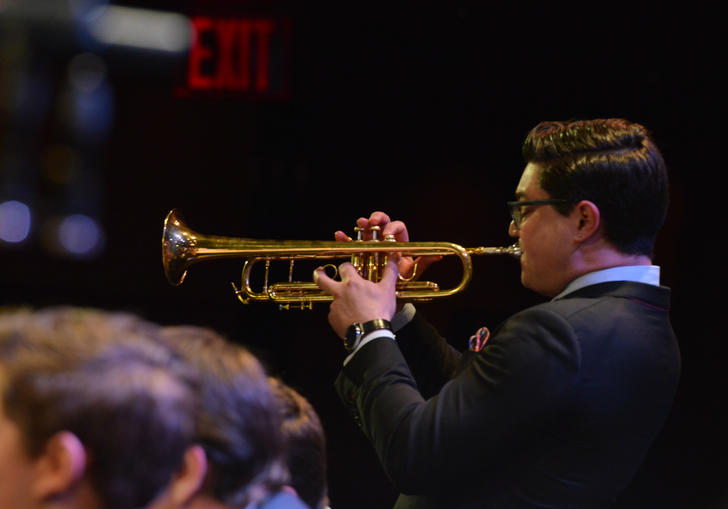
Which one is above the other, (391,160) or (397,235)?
(391,160)

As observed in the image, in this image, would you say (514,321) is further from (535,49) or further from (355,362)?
(535,49)

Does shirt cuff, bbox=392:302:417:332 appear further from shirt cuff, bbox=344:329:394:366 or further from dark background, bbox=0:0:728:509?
dark background, bbox=0:0:728:509

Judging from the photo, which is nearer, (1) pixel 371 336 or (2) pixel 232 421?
(2) pixel 232 421

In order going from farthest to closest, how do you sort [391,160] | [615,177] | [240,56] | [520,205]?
[240,56] → [391,160] → [520,205] → [615,177]

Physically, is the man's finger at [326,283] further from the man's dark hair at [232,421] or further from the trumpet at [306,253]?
the man's dark hair at [232,421]

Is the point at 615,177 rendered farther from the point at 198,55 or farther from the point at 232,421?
the point at 198,55

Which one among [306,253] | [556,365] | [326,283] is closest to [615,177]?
[556,365]

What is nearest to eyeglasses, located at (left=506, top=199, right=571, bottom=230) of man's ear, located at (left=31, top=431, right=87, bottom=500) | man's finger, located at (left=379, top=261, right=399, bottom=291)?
man's finger, located at (left=379, top=261, right=399, bottom=291)

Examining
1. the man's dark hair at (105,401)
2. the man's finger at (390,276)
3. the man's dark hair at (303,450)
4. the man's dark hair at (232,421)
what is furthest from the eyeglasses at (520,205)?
the man's dark hair at (105,401)


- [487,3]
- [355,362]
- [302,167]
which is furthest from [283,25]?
[355,362]

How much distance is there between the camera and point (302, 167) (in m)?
4.31

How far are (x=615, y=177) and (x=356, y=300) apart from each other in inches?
24.3

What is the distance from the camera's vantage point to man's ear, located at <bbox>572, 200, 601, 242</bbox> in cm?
154

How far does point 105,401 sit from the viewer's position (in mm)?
783
